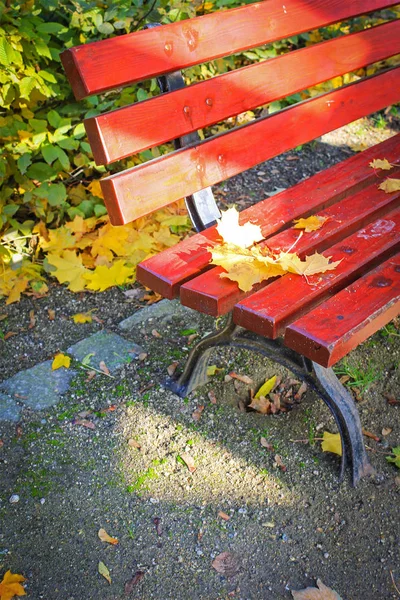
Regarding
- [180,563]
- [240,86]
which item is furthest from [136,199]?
[180,563]

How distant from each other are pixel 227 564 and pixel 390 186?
136 cm

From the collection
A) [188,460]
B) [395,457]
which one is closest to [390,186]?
[395,457]

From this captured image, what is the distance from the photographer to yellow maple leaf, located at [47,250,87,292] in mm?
2936

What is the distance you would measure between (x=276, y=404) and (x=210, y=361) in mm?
319

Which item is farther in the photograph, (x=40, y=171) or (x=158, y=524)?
(x=40, y=171)

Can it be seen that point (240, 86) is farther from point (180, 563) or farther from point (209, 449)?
point (180, 563)

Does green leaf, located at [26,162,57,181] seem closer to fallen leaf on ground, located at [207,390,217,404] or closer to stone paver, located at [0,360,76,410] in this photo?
stone paver, located at [0,360,76,410]

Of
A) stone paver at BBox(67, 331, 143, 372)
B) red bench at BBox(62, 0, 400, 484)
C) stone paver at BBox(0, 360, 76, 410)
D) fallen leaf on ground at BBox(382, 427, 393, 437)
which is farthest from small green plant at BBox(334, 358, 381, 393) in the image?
stone paver at BBox(0, 360, 76, 410)

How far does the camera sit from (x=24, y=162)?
2863mm

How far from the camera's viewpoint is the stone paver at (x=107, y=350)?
254 cm

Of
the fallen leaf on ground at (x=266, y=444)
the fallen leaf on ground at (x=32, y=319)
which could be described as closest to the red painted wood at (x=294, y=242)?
the fallen leaf on ground at (x=266, y=444)

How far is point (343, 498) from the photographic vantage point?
204cm

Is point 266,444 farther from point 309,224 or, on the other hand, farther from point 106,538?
point 309,224

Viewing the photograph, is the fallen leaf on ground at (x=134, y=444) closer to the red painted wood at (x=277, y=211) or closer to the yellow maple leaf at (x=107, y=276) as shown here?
the red painted wood at (x=277, y=211)
